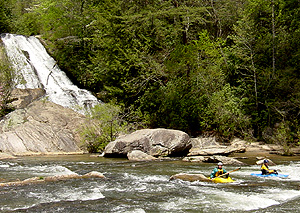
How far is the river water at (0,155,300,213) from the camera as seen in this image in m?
7.10

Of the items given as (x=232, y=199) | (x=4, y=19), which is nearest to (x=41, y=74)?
(x=4, y=19)

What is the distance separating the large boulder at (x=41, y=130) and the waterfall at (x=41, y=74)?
5.73 feet

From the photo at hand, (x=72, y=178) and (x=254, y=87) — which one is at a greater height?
(x=254, y=87)

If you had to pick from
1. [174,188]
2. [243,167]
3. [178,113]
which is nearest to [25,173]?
[174,188]

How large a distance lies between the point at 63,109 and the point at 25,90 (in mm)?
3794

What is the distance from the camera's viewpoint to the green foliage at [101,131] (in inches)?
744

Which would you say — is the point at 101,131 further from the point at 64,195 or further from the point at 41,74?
the point at 64,195

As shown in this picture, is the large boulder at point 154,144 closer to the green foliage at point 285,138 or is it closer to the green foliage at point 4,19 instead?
the green foliage at point 285,138

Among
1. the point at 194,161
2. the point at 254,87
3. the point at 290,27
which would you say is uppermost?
the point at 290,27

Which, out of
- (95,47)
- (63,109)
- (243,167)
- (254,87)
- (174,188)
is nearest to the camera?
(174,188)

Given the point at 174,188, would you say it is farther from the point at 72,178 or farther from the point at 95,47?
the point at 95,47

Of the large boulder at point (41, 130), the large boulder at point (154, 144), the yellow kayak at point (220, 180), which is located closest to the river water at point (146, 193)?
the yellow kayak at point (220, 180)

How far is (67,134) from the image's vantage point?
19.5 metres

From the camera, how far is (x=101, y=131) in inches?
758
